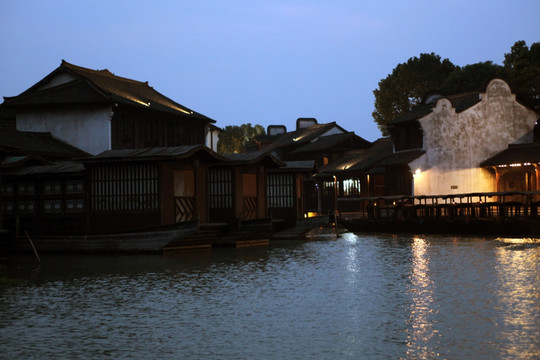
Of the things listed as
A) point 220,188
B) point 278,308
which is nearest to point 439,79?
point 220,188

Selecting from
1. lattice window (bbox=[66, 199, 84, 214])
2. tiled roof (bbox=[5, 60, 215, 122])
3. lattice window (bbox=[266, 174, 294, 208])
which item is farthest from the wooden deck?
lattice window (bbox=[66, 199, 84, 214])

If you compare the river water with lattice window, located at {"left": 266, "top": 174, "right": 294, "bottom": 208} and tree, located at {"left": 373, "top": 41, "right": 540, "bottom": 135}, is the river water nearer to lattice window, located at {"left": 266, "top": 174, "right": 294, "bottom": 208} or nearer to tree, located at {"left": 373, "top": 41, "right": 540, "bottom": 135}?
lattice window, located at {"left": 266, "top": 174, "right": 294, "bottom": 208}

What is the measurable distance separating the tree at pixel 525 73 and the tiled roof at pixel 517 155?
7.90 meters

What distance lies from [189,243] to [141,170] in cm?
355

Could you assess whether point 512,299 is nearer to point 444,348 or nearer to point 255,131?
point 444,348

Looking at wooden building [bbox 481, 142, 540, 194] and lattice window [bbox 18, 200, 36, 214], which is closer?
lattice window [bbox 18, 200, 36, 214]

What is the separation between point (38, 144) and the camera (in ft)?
121

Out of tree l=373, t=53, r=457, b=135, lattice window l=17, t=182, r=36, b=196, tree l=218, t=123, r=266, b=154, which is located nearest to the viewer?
lattice window l=17, t=182, r=36, b=196

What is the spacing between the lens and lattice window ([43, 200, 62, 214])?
1172 inches

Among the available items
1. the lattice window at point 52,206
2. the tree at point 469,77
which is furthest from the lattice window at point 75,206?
the tree at point 469,77

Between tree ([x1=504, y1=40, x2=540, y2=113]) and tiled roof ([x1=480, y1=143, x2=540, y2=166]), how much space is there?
790 centimetres

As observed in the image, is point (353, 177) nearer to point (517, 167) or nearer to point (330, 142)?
point (330, 142)

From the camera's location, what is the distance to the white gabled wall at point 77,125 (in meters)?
41.2

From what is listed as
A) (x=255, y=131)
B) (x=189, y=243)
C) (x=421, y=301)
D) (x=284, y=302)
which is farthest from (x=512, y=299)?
(x=255, y=131)
